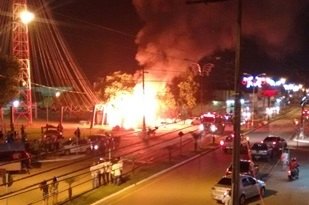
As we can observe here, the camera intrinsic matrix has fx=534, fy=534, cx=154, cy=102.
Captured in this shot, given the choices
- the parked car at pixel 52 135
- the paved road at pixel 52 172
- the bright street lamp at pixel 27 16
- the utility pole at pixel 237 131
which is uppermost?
the bright street lamp at pixel 27 16

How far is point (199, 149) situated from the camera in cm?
3991

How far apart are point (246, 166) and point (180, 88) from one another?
141 feet

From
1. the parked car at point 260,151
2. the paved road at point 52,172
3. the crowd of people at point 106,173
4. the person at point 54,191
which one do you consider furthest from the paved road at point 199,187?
the paved road at point 52,172

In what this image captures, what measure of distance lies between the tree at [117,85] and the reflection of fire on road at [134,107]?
36 cm

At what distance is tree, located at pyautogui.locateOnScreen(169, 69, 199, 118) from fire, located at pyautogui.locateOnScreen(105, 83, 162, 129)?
4.19 m

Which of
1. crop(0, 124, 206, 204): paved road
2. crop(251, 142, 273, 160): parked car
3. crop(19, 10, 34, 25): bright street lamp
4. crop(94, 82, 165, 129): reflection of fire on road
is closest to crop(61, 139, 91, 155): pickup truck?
crop(0, 124, 206, 204): paved road

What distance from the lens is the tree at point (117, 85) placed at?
210 ft

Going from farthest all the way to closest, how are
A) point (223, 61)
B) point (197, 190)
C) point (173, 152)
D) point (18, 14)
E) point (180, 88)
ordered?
point (223, 61), point (180, 88), point (18, 14), point (173, 152), point (197, 190)

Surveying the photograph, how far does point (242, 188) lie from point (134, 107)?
1619 inches

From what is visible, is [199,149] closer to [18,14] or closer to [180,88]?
[18,14]

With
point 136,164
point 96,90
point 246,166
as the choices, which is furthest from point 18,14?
point 246,166

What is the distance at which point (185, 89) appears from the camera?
230ft

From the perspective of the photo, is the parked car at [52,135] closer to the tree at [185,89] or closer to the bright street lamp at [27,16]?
the bright street lamp at [27,16]

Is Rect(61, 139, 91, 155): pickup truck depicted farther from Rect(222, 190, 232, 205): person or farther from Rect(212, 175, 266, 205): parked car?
Rect(222, 190, 232, 205): person
